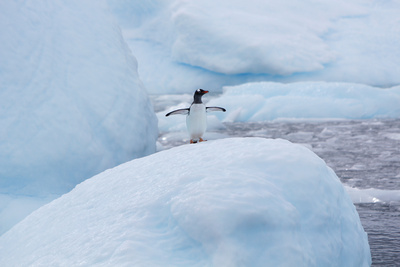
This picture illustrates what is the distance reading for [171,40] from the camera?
46.1 feet

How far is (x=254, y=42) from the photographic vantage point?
1235 centimetres

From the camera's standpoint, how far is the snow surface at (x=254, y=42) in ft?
41.1

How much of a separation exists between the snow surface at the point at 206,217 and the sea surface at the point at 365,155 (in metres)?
0.93

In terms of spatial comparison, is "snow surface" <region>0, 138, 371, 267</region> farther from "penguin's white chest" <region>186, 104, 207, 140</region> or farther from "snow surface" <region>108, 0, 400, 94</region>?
"snow surface" <region>108, 0, 400, 94</region>

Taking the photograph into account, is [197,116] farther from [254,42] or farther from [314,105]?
[254,42]

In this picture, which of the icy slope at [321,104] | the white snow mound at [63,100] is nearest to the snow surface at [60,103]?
the white snow mound at [63,100]

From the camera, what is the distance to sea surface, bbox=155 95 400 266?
3.25 metres

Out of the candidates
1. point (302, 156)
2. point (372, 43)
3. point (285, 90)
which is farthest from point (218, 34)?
point (302, 156)

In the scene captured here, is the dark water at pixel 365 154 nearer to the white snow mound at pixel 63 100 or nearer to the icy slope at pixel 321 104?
the icy slope at pixel 321 104

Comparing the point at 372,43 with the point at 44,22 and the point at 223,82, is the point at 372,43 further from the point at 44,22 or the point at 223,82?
the point at 44,22

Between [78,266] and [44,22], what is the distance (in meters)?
3.11

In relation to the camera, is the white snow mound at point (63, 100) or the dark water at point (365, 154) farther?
the white snow mound at point (63, 100)

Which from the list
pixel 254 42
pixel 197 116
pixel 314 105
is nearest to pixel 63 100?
pixel 197 116

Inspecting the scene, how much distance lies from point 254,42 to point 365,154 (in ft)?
22.7
